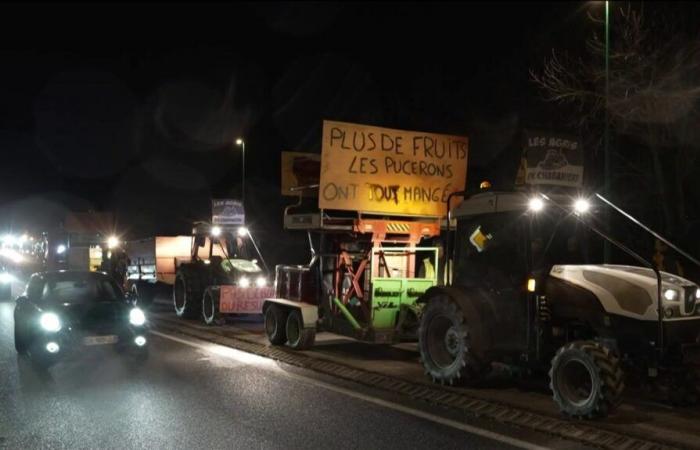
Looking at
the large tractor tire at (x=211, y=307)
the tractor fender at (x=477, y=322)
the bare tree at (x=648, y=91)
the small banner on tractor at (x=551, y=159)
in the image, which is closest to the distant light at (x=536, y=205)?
the small banner on tractor at (x=551, y=159)

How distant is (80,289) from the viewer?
1173 centimetres

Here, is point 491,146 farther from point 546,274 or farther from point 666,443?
point 666,443

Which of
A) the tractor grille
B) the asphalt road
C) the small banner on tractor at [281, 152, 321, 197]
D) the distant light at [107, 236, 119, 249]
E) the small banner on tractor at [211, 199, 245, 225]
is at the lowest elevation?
the asphalt road

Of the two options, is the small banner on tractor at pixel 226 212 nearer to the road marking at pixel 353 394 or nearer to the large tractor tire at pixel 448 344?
the road marking at pixel 353 394

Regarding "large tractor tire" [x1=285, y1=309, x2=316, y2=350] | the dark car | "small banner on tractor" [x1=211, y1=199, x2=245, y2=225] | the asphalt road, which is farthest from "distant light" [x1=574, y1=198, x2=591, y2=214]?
"small banner on tractor" [x1=211, y1=199, x2=245, y2=225]

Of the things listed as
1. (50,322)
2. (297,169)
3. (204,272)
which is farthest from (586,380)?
(204,272)

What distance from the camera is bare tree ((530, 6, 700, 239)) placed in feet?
51.5

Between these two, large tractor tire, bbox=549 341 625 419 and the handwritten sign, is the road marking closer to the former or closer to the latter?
large tractor tire, bbox=549 341 625 419

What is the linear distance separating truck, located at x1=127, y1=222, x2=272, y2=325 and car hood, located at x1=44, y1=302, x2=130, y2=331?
4.96 meters

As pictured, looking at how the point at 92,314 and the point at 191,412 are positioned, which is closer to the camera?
the point at 191,412

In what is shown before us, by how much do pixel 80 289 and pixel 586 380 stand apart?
27.1ft

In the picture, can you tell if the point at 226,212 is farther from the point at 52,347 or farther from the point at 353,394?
the point at 353,394

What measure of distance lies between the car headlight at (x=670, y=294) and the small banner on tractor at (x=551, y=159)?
7.55 feet

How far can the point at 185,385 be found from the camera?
925 cm
